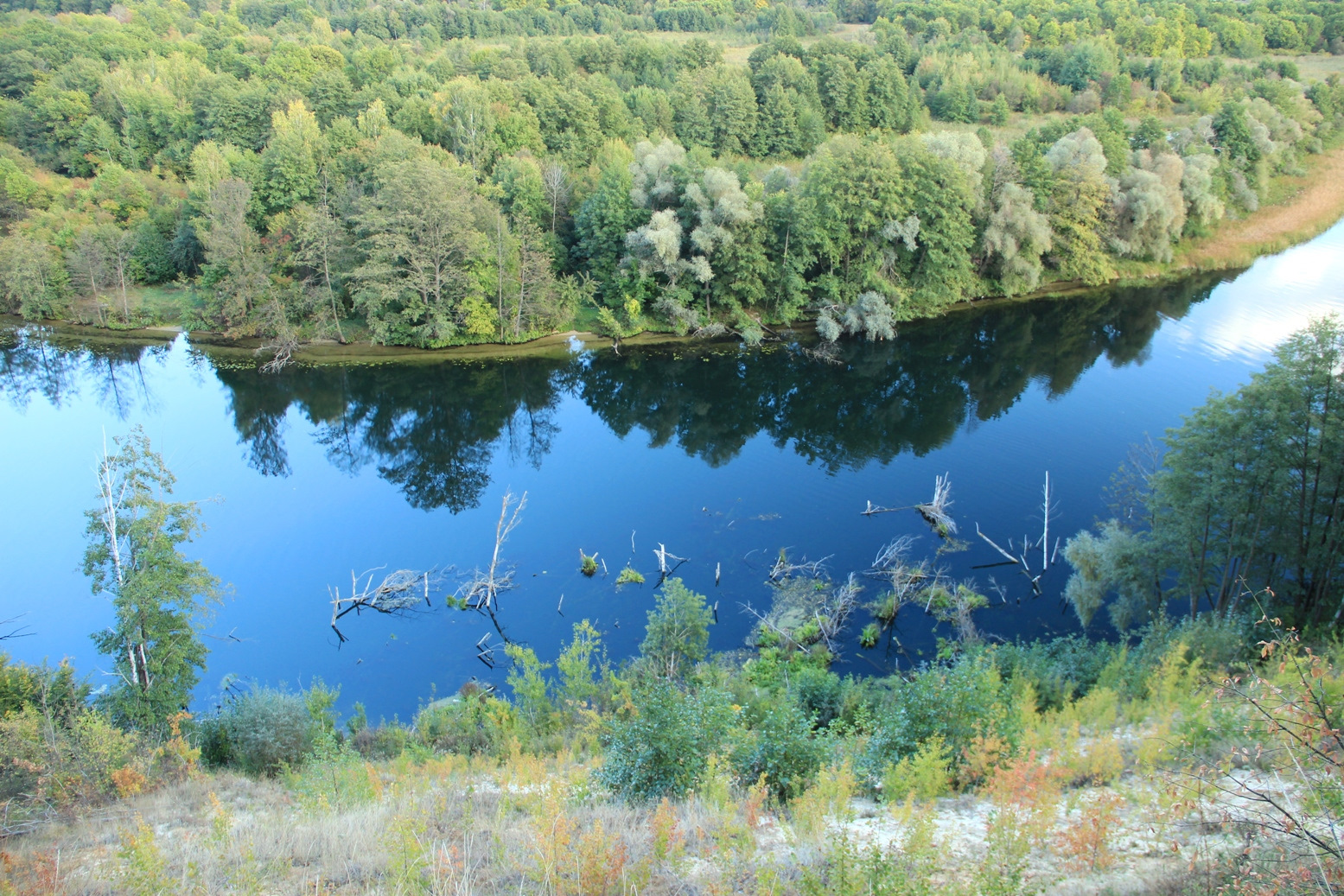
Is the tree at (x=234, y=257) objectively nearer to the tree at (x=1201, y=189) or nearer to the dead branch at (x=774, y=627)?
the dead branch at (x=774, y=627)

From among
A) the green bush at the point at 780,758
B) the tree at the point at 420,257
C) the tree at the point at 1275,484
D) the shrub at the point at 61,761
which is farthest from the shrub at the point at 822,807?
the tree at the point at 420,257

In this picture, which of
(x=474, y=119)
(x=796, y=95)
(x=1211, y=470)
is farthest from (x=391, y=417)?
(x=796, y=95)

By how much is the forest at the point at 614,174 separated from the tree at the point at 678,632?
21.8 metres

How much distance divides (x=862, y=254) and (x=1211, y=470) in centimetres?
2262

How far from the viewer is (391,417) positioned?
31.8 metres

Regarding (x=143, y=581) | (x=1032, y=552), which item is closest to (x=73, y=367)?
(x=143, y=581)

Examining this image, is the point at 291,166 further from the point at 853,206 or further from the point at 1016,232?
the point at 1016,232

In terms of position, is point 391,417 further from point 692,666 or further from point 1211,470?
point 1211,470

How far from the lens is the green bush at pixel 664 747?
9.84 meters

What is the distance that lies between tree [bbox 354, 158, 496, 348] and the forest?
145mm

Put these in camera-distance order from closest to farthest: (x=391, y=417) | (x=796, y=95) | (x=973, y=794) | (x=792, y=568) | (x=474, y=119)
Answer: (x=973, y=794)
(x=792, y=568)
(x=391, y=417)
(x=474, y=119)
(x=796, y=95)

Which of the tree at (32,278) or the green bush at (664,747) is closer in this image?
the green bush at (664,747)

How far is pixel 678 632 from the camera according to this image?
1662cm

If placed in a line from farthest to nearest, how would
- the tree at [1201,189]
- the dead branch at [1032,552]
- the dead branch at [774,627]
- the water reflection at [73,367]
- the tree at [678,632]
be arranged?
the tree at [1201,189] → the water reflection at [73,367] → the dead branch at [1032,552] → the dead branch at [774,627] → the tree at [678,632]
